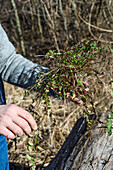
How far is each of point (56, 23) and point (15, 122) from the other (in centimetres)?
511

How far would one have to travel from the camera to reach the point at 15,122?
1045 millimetres

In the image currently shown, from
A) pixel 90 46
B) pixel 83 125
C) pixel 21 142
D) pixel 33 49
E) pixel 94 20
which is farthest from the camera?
pixel 33 49

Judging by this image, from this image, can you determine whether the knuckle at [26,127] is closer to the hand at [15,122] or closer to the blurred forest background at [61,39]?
the hand at [15,122]

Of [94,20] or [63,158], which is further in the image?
[94,20]

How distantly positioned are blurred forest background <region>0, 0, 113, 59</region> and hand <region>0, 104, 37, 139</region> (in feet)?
6.03

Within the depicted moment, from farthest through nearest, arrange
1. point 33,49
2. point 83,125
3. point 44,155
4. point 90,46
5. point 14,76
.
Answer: point 33,49, point 44,155, point 14,76, point 83,125, point 90,46

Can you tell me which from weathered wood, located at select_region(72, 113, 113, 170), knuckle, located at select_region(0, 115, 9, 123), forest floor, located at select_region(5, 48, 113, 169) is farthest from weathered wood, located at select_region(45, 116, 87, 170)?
forest floor, located at select_region(5, 48, 113, 169)

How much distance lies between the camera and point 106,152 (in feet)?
3.74

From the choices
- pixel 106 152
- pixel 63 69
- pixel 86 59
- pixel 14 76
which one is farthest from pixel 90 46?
pixel 14 76

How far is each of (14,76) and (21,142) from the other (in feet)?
4.32

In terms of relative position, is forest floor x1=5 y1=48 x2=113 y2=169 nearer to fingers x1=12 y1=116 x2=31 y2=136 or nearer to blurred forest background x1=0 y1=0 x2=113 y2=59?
blurred forest background x1=0 y1=0 x2=113 y2=59

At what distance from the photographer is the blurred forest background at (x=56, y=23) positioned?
425cm

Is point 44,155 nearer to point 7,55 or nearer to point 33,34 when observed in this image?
point 7,55

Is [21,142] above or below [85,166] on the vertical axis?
below
